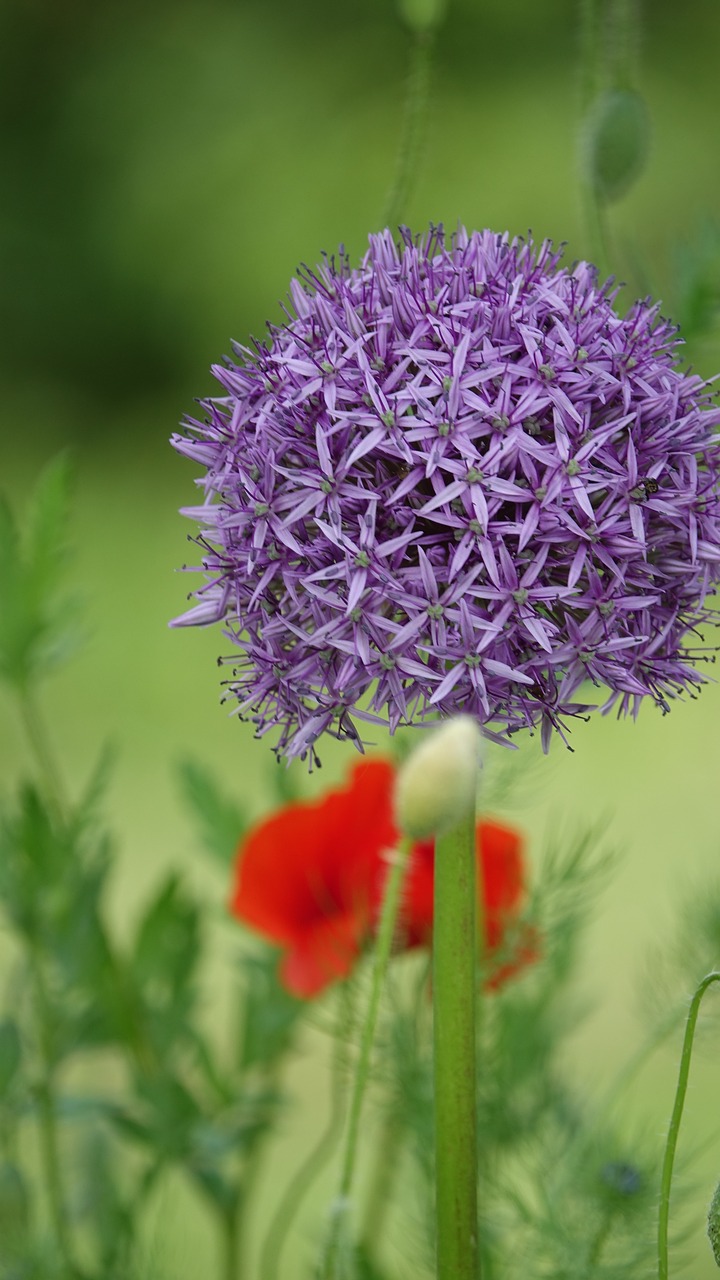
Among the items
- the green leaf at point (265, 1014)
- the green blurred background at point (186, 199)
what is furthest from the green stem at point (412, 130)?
the green blurred background at point (186, 199)

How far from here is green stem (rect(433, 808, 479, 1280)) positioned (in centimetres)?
29

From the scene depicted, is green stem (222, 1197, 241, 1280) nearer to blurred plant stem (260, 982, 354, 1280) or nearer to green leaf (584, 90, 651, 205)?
blurred plant stem (260, 982, 354, 1280)

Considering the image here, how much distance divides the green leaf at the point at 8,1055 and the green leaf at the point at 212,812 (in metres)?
0.09

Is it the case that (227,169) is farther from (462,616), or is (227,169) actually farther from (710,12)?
(462,616)

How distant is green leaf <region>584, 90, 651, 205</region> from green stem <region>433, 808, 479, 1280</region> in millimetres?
205

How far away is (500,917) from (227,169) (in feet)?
7.78

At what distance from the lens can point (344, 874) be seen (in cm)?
43

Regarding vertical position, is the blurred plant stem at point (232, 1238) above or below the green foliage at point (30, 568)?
below

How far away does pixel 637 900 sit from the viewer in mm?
1227

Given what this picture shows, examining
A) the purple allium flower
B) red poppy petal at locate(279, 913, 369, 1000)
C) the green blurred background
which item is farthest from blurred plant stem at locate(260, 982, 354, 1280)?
the green blurred background

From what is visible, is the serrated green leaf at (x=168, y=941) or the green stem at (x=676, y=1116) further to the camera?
the serrated green leaf at (x=168, y=941)

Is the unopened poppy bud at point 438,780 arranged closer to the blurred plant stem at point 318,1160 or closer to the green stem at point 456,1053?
the green stem at point 456,1053

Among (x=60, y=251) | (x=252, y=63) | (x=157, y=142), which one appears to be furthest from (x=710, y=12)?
(x=60, y=251)

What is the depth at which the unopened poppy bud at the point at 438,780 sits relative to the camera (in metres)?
0.24
